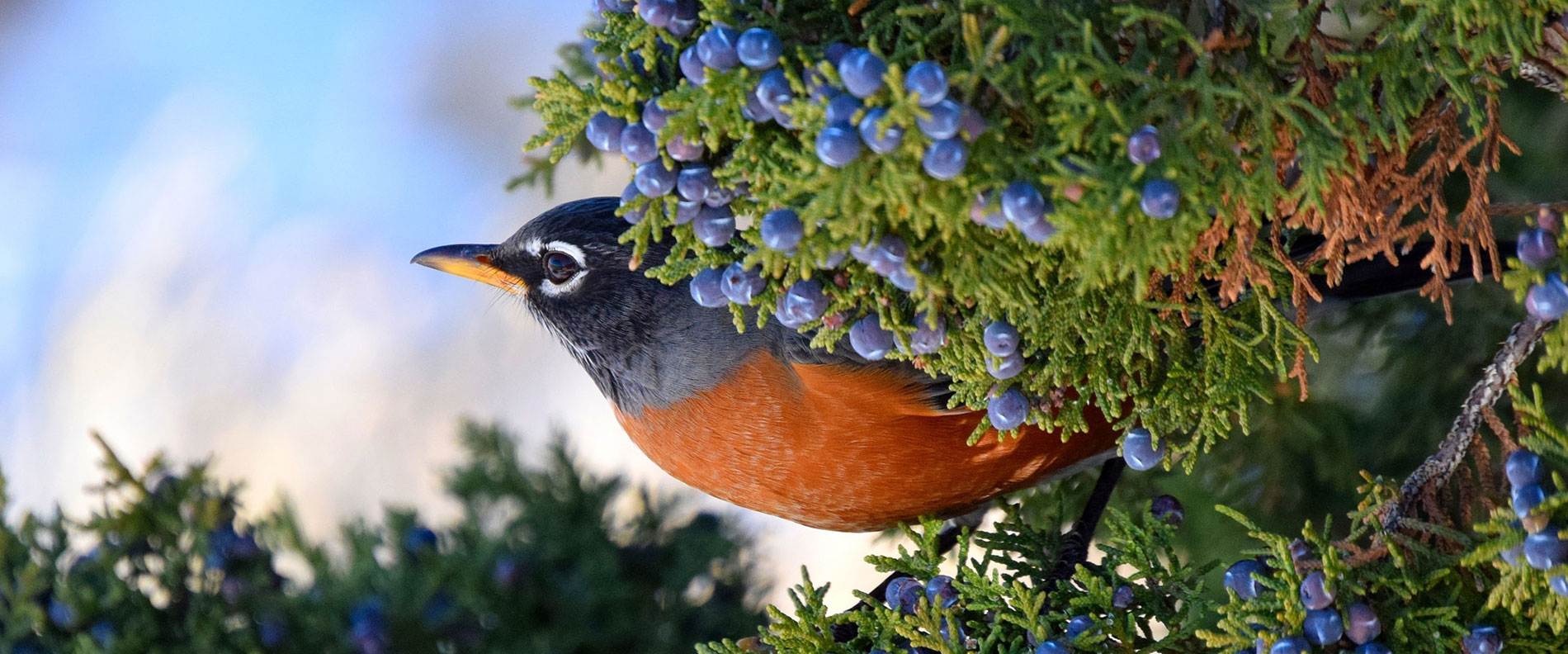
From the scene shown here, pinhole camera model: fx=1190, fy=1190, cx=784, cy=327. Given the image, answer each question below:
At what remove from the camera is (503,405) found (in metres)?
3.92

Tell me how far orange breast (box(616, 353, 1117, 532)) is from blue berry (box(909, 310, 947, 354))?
0.42m

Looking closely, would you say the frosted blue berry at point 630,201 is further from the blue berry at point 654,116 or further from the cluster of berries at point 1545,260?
the cluster of berries at point 1545,260

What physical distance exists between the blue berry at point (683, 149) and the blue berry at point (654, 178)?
0.04ft

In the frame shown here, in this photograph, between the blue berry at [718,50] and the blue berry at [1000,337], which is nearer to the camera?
the blue berry at [718,50]

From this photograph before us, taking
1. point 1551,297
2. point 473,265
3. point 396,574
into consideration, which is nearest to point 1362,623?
point 1551,297

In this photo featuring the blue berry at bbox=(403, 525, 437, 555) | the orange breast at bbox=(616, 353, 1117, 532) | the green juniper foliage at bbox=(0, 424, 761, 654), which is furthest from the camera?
the blue berry at bbox=(403, 525, 437, 555)

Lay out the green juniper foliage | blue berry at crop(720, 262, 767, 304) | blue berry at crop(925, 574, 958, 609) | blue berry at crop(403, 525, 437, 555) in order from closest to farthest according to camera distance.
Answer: blue berry at crop(720, 262, 767, 304) → blue berry at crop(925, 574, 958, 609) → the green juniper foliage → blue berry at crop(403, 525, 437, 555)

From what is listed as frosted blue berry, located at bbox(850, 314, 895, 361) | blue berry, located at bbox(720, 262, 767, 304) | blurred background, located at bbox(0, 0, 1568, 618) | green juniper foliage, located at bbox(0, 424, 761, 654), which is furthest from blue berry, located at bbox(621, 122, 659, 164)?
blurred background, located at bbox(0, 0, 1568, 618)

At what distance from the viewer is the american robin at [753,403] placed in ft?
4.70

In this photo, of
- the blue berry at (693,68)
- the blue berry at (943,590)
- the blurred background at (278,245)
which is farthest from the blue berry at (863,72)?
the blurred background at (278,245)

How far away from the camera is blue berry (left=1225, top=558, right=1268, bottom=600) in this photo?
1.00 m

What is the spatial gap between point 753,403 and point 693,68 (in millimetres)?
717

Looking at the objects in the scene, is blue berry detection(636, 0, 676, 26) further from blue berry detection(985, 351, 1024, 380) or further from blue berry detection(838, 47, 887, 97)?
blue berry detection(985, 351, 1024, 380)

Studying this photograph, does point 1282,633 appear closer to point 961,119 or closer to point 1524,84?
point 961,119
